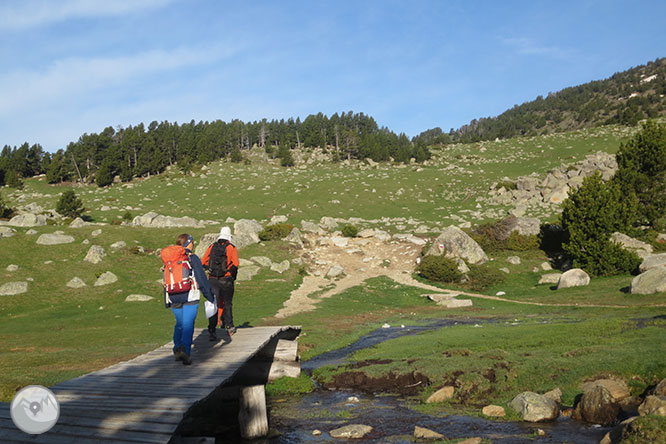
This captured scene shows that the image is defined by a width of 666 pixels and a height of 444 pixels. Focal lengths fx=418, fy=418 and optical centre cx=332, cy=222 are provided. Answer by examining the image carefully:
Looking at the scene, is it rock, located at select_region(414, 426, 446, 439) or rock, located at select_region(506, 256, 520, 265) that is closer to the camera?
rock, located at select_region(414, 426, 446, 439)

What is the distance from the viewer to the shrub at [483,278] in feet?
124

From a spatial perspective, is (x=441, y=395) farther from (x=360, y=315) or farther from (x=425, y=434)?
(x=360, y=315)

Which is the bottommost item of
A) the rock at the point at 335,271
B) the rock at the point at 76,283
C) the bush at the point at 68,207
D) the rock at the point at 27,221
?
the rock at the point at 335,271

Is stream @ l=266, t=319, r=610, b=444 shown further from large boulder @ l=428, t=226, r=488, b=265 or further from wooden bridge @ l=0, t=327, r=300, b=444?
large boulder @ l=428, t=226, r=488, b=265

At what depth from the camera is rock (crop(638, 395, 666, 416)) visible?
29.8 ft

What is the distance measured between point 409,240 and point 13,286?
3979 centimetres

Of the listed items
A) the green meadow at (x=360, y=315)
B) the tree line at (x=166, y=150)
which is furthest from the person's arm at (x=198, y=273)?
the tree line at (x=166, y=150)

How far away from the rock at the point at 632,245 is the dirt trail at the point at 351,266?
41.2 feet

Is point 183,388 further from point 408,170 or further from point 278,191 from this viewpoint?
point 408,170

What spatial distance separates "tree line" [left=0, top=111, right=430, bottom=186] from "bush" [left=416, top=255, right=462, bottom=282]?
8965 cm

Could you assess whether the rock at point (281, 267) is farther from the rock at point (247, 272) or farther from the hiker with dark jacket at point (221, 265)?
the hiker with dark jacket at point (221, 265)

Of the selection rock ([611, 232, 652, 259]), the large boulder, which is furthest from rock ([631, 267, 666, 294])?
the large boulder

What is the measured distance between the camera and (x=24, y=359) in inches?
715

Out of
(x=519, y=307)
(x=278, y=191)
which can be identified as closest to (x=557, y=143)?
(x=278, y=191)
